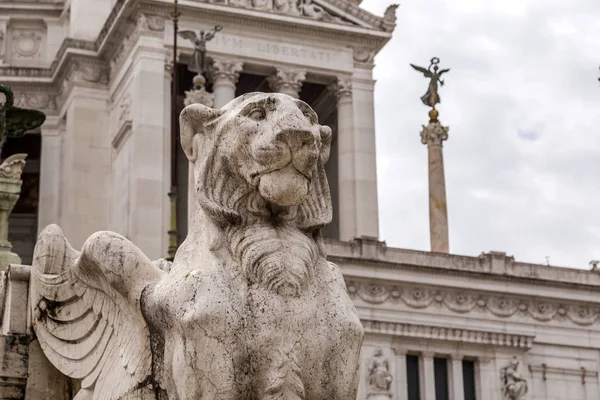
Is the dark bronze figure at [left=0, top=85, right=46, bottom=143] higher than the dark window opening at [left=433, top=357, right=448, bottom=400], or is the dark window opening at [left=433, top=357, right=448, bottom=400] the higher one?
the dark window opening at [left=433, top=357, right=448, bottom=400]

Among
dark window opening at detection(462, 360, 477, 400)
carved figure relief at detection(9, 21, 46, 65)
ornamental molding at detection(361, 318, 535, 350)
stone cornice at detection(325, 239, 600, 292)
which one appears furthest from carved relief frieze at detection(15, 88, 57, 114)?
dark window opening at detection(462, 360, 477, 400)

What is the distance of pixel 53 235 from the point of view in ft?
21.2

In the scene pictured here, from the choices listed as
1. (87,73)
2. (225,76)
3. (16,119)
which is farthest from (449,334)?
(16,119)

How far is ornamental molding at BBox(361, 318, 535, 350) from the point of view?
3597 centimetres

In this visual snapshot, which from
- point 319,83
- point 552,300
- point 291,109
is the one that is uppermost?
point 319,83

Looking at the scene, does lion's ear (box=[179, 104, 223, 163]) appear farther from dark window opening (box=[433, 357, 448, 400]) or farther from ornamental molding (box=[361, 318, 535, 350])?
dark window opening (box=[433, 357, 448, 400])

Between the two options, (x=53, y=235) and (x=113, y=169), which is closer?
(x=53, y=235)

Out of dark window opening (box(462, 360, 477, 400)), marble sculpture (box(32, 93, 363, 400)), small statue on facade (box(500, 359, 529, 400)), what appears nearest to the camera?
marble sculpture (box(32, 93, 363, 400))

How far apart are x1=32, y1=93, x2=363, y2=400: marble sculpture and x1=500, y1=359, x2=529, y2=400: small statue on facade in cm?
3170

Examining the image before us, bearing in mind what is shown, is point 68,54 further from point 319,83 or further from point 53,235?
point 53,235

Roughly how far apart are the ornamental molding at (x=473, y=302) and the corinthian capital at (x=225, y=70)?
13.4 metres

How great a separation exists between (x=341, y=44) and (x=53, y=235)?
144 feet

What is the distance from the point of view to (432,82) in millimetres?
47844

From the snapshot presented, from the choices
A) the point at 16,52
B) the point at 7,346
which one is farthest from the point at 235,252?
→ the point at 16,52
